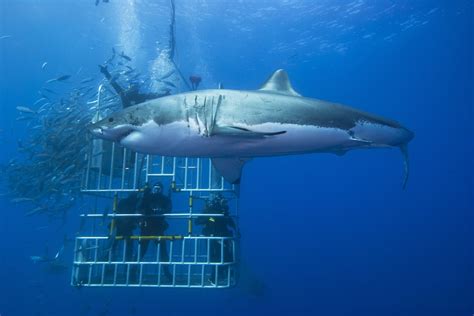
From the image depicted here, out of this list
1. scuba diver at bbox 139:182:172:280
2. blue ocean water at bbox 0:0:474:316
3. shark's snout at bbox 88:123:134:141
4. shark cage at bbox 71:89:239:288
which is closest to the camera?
shark's snout at bbox 88:123:134:141

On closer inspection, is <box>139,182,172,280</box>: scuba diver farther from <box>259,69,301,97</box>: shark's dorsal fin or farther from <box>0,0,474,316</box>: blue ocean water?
<box>0,0,474,316</box>: blue ocean water

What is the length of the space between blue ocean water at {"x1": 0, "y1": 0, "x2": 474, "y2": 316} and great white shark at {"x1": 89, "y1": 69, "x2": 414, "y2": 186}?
34.6 feet

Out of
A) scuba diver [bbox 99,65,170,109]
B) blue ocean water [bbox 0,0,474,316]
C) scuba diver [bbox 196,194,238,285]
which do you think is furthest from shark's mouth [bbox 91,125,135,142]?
blue ocean water [bbox 0,0,474,316]

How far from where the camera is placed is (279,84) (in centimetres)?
515

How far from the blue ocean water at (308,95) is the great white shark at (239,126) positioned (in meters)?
10.5

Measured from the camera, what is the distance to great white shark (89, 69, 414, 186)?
12.5ft

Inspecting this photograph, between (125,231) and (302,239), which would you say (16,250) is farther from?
(125,231)

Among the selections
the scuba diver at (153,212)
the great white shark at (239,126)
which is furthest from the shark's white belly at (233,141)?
the scuba diver at (153,212)

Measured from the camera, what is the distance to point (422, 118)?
65.2 metres

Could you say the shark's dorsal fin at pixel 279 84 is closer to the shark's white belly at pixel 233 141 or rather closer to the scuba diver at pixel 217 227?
the shark's white belly at pixel 233 141

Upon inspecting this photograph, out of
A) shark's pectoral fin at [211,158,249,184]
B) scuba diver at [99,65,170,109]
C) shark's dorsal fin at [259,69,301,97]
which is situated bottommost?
shark's pectoral fin at [211,158,249,184]

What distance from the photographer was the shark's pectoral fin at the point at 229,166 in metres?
5.59

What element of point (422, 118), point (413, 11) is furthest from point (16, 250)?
point (422, 118)

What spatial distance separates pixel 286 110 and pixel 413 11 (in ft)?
110
